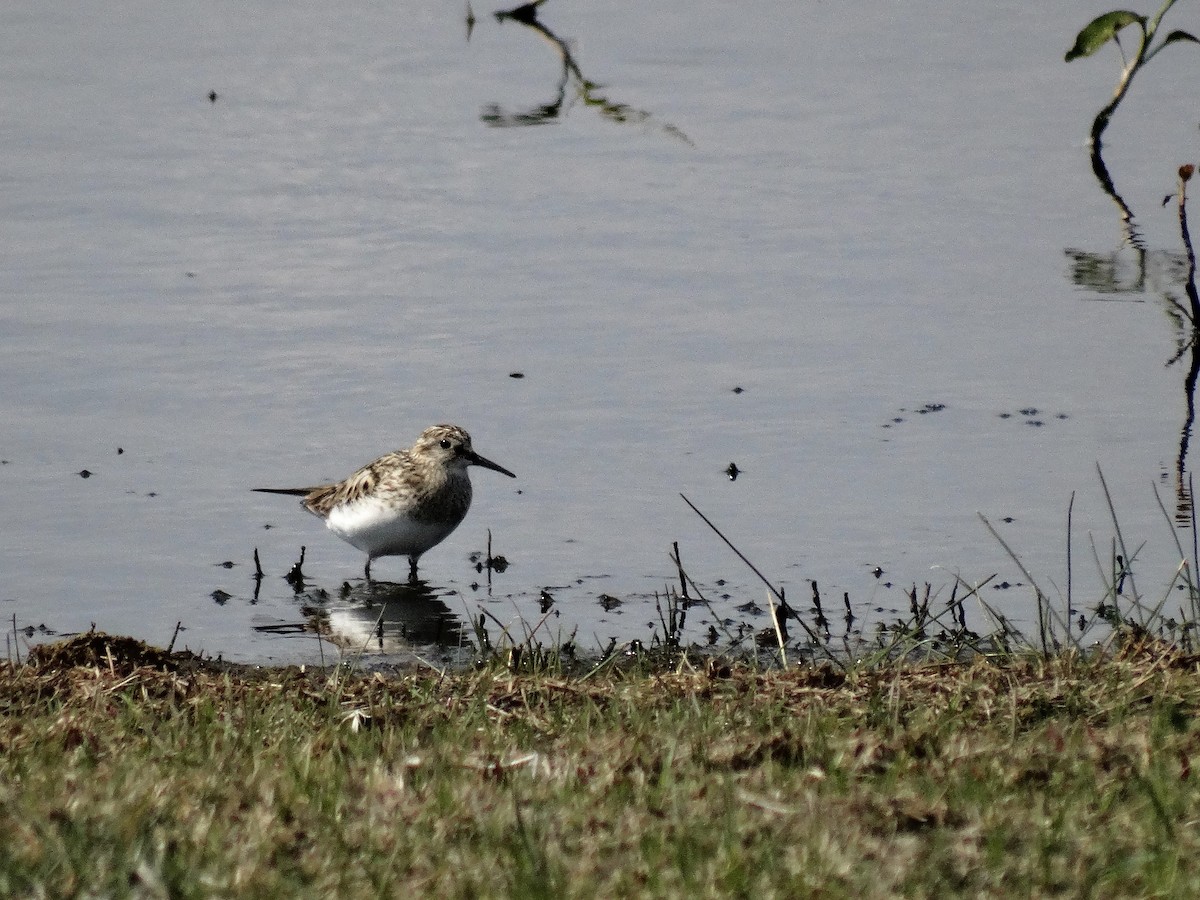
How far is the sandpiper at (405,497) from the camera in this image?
1034 centimetres

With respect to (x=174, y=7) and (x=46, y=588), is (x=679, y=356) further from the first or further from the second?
(x=174, y=7)

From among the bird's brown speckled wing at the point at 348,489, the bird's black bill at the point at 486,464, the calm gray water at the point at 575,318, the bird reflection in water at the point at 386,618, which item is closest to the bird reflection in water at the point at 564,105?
the calm gray water at the point at 575,318

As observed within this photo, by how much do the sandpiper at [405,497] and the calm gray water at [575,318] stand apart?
25 cm

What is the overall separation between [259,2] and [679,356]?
10.8 m

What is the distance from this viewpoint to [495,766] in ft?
18.4

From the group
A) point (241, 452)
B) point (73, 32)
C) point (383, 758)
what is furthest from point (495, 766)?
point (73, 32)

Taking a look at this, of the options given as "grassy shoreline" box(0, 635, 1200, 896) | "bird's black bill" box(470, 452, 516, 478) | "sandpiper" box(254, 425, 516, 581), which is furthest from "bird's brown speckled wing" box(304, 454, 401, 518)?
"grassy shoreline" box(0, 635, 1200, 896)

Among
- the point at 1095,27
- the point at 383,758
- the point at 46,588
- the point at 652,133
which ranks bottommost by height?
the point at 46,588

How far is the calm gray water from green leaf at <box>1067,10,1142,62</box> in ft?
3.87

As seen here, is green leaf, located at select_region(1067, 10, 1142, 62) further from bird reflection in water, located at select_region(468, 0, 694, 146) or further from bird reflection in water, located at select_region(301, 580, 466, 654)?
bird reflection in water, located at select_region(301, 580, 466, 654)

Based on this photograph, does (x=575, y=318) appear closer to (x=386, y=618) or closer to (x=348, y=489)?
(x=348, y=489)

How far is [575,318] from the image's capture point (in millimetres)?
12867

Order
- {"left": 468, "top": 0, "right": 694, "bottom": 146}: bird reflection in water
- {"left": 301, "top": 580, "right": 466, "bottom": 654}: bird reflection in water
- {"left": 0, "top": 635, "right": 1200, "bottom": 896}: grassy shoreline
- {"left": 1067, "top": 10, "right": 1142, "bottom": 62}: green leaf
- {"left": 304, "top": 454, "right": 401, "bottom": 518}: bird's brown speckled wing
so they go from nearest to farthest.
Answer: {"left": 0, "top": 635, "right": 1200, "bottom": 896}: grassy shoreline
{"left": 301, "top": 580, "right": 466, "bottom": 654}: bird reflection in water
{"left": 304, "top": 454, "right": 401, "bottom": 518}: bird's brown speckled wing
{"left": 1067, "top": 10, "right": 1142, "bottom": 62}: green leaf
{"left": 468, "top": 0, "right": 694, "bottom": 146}: bird reflection in water

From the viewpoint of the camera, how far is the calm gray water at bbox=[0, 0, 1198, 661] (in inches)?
394
